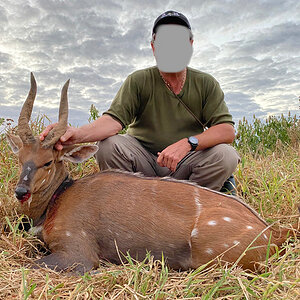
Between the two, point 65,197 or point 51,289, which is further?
point 65,197

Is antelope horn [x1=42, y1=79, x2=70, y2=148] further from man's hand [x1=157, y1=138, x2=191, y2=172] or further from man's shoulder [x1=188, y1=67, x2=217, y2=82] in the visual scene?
man's shoulder [x1=188, y1=67, x2=217, y2=82]

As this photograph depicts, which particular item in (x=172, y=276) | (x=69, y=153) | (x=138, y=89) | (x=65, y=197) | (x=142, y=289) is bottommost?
(x=172, y=276)

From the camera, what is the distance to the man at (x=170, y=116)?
4.84m

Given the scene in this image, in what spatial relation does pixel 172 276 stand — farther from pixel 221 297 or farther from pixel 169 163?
pixel 169 163

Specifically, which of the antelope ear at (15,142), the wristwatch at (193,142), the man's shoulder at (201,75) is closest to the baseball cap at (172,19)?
the man's shoulder at (201,75)

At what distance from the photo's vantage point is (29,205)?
12.2ft

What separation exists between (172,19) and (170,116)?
1294 millimetres

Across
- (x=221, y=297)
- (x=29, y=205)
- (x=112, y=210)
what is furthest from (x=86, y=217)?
(x=221, y=297)

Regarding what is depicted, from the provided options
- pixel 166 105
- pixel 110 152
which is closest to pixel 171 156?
pixel 110 152

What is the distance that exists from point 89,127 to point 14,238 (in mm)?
1556

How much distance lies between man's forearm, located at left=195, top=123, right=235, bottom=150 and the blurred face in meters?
0.91

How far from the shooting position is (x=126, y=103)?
4.93 m

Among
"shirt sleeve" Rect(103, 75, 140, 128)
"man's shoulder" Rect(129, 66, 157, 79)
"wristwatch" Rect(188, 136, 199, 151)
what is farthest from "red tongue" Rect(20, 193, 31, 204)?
"man's shoulder" Rect(129, 66, 157, 79)

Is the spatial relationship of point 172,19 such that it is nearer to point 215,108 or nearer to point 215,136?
point 215,108
